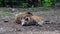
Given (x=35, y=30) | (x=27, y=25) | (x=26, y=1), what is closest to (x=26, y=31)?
(x=35, y=30)

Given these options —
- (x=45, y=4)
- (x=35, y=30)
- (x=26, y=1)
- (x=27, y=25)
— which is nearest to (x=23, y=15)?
(x=27, y=25)

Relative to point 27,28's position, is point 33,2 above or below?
below

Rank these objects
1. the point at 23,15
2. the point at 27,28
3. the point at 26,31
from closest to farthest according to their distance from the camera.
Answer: the point at 26,31, the point at 27,28, the point at 23,15

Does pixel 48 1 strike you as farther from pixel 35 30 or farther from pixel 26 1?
pixel 35 30

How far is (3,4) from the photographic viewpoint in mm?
13359

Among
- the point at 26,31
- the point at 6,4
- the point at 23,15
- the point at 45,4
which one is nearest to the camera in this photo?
the point at 26,31

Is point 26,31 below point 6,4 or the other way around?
the other way around

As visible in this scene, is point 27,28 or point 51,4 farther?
point 51,4

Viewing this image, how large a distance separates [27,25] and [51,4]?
713cm

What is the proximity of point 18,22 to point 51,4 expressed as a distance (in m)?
6.80

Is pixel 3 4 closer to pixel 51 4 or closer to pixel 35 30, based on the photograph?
pixel 51 4

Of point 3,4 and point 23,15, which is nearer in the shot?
point 23,15

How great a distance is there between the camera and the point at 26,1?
13367mm

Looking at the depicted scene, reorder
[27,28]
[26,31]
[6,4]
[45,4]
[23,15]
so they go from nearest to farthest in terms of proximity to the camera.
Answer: [26,31] → [27,28] → [23,15] → [45,4] → [6,4]
